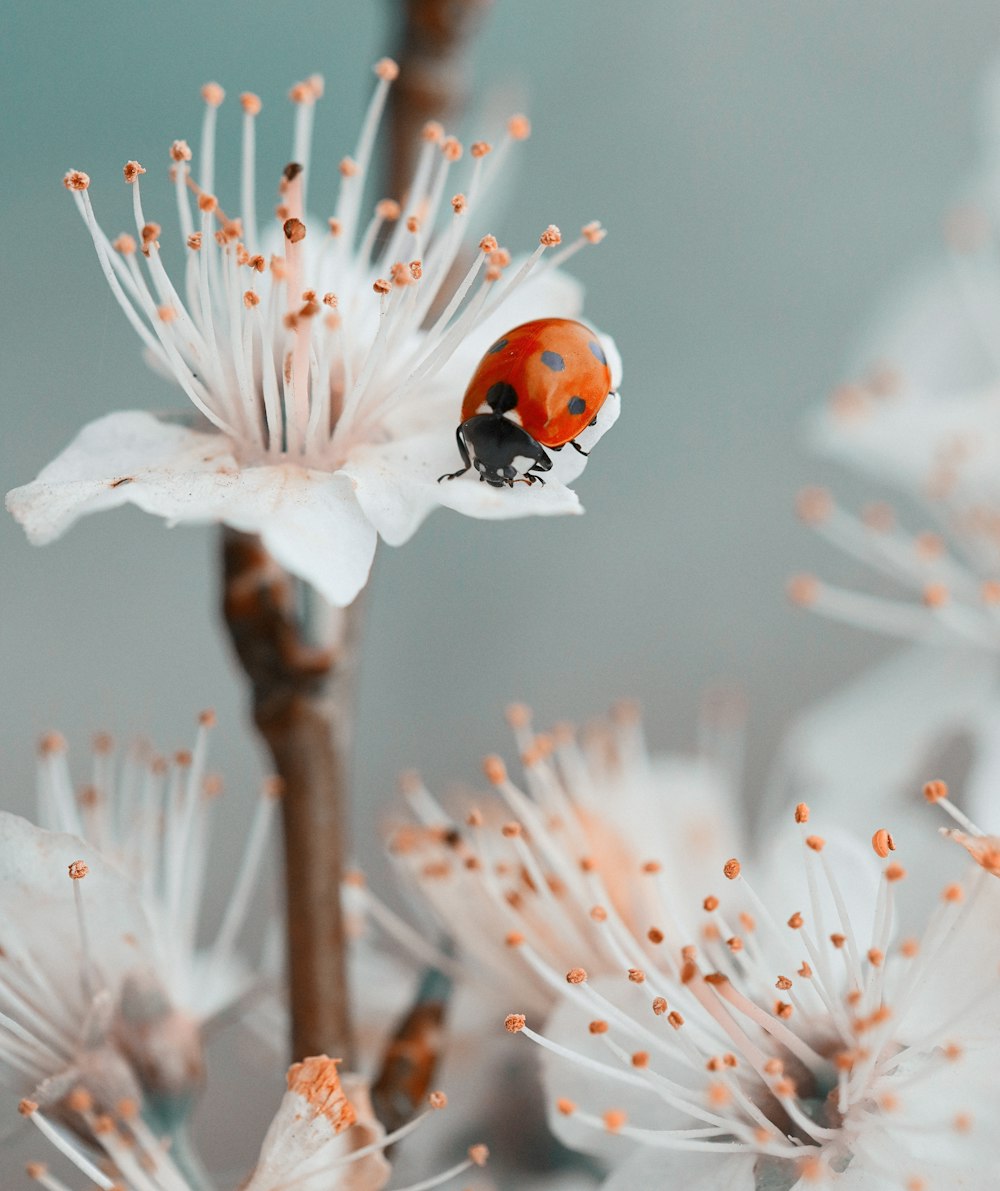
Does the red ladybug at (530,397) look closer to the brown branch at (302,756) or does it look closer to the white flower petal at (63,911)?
the brown branch at (302,756)

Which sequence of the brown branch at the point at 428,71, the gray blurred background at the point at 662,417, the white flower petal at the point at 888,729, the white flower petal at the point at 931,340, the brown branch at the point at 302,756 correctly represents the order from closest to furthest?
the brown branch at the point at 302,756, the brown branch at the point at 428,71, the white flower petal at the point at 888,729, the white flower petal at the point at 931,340, the gray blurred background at the point at 662,417

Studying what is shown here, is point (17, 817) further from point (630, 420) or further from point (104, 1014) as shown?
point (630, 420)

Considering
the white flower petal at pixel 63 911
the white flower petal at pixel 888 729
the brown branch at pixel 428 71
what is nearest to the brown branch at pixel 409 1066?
the white flower petal at pixel 63 911

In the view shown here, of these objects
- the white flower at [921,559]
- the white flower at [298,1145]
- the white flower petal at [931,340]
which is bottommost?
the white flower at [298,1145]

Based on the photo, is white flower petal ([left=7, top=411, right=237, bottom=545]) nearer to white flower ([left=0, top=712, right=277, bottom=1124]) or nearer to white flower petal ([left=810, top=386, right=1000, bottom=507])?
white flower ([left=0, top=712, right=277, bottom=1124])

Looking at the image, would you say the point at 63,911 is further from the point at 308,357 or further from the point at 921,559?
the point at 921,559

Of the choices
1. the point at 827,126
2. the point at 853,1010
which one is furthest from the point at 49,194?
the point at 827,126

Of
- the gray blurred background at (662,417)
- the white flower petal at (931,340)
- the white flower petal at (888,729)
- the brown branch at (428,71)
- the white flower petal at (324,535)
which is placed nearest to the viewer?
the white flower petal at (324,535)

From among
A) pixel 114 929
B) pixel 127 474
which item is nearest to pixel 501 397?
pixel 127 474
